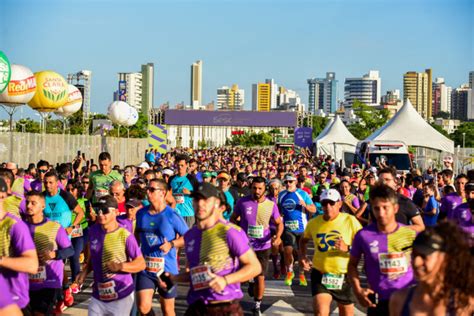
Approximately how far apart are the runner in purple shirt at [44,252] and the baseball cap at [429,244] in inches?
172

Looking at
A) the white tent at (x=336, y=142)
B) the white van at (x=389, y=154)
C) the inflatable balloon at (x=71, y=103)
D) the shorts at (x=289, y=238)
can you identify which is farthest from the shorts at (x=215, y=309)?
the white tent at (x=336, y=142)

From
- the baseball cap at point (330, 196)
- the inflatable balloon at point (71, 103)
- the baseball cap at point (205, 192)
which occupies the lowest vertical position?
the baseball cap at point (330, 196)

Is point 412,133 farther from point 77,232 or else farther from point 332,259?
point 332,259

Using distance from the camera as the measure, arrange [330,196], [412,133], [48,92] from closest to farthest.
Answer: [330,196], [48,92], [412,133]

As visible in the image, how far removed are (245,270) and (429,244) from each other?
1691 mm

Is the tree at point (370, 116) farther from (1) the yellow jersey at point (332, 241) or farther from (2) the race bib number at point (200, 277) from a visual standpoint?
(2) the race bib number at point (200, 277)

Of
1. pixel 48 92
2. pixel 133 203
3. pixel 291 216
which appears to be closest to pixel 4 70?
pixel 48 92

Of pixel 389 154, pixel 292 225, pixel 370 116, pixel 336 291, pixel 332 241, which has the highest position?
pixel 370 116

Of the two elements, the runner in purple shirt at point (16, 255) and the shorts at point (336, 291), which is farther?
the shorts at point (336, 291)

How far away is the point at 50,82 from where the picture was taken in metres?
28.8

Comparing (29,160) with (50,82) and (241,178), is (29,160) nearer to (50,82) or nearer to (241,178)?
(50,82)

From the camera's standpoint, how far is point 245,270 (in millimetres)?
5527

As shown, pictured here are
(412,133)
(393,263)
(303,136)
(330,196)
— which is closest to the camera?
(393,263)

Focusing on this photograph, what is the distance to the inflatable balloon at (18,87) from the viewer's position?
24750 mm
